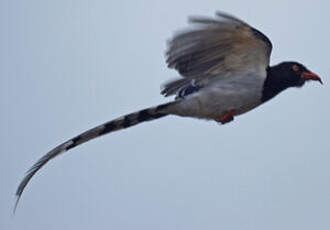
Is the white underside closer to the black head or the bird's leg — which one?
the bird's leg

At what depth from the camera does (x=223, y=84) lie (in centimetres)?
1366

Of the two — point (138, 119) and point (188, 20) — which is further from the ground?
point (188, 20)

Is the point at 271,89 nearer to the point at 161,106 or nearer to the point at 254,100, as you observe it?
the point at 254,100

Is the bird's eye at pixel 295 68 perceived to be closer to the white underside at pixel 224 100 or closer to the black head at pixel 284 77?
the black head at pixel 284 77

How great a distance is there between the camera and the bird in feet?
43.9

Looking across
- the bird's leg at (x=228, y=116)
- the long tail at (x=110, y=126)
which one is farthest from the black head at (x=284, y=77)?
the long tail at (x=110, y=126)

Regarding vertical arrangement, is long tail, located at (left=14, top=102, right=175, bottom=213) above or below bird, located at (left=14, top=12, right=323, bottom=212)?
below

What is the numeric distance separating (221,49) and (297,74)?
109 centimetres

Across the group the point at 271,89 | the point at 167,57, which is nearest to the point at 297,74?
the point at 271,89

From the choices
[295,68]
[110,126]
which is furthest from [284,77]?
[110,126]

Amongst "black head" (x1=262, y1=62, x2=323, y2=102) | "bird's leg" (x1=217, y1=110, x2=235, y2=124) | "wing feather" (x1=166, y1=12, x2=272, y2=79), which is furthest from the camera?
"black head" (x1=262, y1=62, x2=323, y2=102)

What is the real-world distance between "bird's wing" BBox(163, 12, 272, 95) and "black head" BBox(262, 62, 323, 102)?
0.66 feet

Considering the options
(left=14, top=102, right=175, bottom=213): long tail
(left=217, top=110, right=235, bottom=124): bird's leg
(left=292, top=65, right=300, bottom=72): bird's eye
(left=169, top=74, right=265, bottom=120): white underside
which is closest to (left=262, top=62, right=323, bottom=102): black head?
(left=292, top=65, right=300, bottom=72): bird's eye

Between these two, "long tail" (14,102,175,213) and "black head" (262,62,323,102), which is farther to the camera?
"black head" (262,62,323,102)
